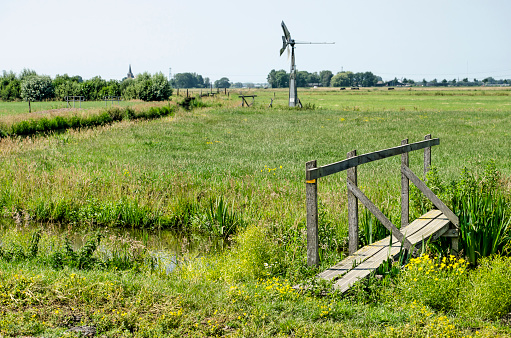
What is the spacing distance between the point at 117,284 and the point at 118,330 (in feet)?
4.07

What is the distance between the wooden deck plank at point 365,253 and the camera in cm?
684

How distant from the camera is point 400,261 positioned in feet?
23.1


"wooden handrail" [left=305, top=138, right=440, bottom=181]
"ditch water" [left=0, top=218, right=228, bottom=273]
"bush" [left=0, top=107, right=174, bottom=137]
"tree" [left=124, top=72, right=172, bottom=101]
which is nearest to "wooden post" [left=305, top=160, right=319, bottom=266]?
"wooden handrail" [left=305, top=138, right=440, bottom=181]

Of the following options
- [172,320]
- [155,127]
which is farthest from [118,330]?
[155,127]

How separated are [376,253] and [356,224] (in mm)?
634

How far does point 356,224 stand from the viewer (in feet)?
26.0

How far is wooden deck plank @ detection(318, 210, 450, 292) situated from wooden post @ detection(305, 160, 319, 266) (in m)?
0.33

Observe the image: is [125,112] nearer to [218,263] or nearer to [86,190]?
[86,190]

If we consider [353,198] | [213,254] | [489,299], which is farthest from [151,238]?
[489,299]

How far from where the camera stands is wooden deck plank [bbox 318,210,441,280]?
684 centimetres

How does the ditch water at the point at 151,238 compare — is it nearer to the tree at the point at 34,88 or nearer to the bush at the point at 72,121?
the bush at the point at 72,121

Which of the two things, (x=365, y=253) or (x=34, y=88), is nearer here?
(x=365, y=253)

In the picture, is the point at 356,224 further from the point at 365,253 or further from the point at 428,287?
the point at 428,287

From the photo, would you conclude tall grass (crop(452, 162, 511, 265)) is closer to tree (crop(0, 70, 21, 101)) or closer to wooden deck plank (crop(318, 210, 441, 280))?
wooden deck plank (crop(318, 210, 441, 280))
